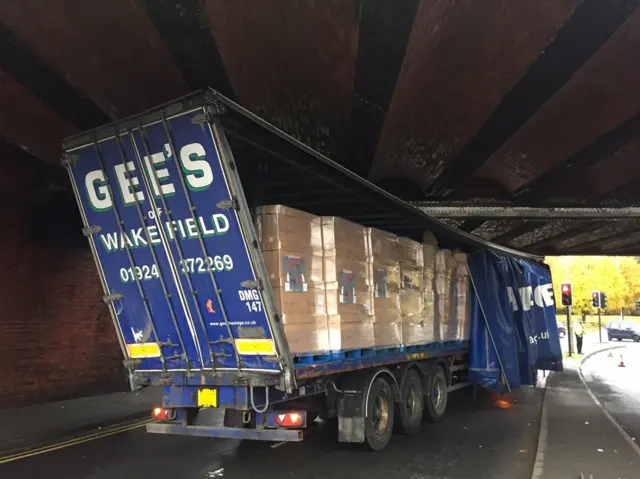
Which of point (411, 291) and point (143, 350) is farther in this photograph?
point (411, 291)

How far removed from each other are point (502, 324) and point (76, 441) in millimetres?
7866

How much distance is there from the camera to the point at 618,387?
51.4ft

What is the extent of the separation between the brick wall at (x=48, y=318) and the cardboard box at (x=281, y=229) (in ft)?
22.3

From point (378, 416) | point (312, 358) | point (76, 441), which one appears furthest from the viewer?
point (76, 441)

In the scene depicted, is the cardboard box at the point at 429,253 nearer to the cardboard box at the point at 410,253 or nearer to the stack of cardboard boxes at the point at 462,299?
the cardboard box at the point at 410,253

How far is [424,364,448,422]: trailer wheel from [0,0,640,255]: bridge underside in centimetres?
403

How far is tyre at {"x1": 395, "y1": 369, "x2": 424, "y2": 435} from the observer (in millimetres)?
8852

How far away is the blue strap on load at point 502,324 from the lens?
11688 mm

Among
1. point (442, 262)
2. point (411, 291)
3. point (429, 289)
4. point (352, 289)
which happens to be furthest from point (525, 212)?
point (352, 289)

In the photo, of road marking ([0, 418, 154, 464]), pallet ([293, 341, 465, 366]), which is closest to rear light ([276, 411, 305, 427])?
pallet ([293, 341, 465, 366])

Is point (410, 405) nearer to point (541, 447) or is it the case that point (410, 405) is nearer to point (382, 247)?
point (541, 447)

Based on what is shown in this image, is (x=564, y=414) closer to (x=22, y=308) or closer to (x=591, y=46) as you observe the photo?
(x=591, y=46)

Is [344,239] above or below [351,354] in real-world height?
above

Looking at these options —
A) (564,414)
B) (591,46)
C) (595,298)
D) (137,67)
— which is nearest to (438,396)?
(564,414)
